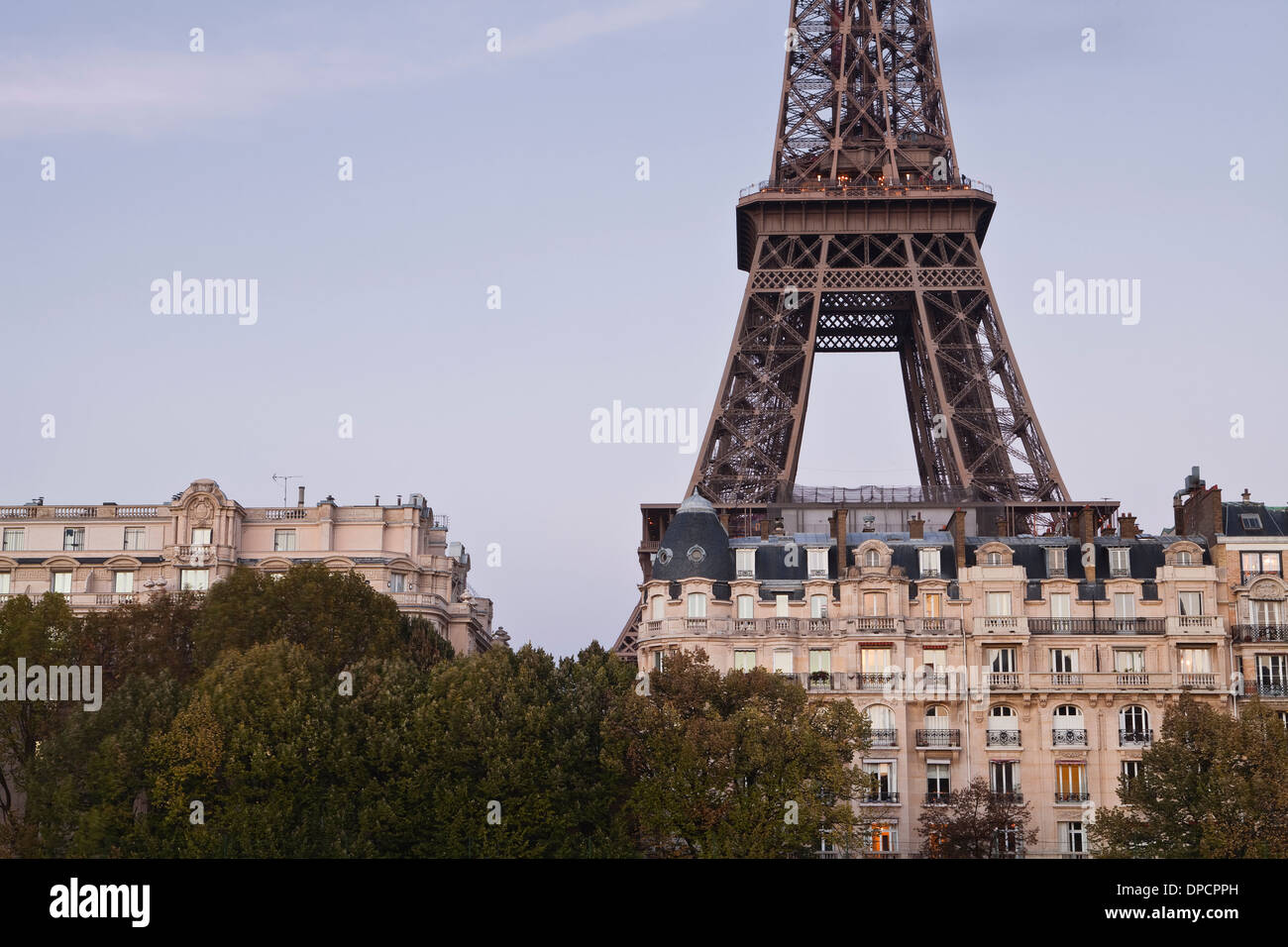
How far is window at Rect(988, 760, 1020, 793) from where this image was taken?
240ft

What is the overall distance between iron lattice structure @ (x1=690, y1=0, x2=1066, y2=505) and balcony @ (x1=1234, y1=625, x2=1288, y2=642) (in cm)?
1358

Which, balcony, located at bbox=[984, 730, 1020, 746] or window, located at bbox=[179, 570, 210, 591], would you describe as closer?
balcony, located at bbox=[984, 730, 1020, 746]

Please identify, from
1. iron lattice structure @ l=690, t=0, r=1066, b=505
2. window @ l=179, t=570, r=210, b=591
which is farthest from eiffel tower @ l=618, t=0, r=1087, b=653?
window @ l=179, t=570, r=210, b=591

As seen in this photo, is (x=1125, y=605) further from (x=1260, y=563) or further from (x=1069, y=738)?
(x=1260, y=563)

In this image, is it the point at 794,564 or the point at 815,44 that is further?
the point at 815,44

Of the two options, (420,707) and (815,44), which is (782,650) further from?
(815,44)

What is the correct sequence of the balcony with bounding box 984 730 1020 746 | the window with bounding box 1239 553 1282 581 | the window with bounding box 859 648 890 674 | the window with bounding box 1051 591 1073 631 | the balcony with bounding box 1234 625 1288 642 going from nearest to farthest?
the balcony with bounding box 984 730 1020 746, the window with bounding box 859 648 890 674, the balcony with bounding box 1234 625 1288 642, the window with bounding box 1051 591 1073 631, the window with bounding box 1239 553 1282 581

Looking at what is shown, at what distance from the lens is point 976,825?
6831 cm

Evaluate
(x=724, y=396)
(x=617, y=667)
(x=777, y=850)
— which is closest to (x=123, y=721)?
(x=617, y=667)

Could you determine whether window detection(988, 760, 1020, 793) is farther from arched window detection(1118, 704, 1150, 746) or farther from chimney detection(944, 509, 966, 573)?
chimney detection(944, 509, 966, 573)

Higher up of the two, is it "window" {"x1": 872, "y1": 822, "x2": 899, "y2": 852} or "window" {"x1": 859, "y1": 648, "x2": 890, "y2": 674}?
"window" {"x1": 859, "y1": 648, "x2": 890, "y2": 674}

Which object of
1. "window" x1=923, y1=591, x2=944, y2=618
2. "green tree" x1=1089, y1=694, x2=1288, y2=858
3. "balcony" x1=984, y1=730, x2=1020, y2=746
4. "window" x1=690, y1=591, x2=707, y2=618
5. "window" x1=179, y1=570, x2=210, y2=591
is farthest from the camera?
"window" x1=179, y1=570, x2=210, y2=591

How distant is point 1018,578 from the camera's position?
249ft
